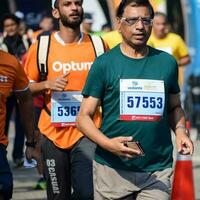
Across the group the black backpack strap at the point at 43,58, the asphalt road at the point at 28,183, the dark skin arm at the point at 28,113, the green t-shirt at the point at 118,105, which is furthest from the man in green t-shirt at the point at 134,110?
the asphalt road at the point at 28,183

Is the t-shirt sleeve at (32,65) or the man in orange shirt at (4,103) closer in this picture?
the man in orange shirt at (4,103)

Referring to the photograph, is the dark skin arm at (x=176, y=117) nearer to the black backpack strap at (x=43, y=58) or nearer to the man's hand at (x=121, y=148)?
the man's hand at (x=121, y=148)

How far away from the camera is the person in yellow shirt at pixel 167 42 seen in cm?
1330

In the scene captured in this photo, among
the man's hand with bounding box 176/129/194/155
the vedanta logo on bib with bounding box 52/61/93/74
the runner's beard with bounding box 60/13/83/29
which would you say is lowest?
the man's hand with bounding box 176/129/194/155

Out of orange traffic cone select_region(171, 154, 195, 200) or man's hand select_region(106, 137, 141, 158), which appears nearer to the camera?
man's hand select_region(106, 137, 141, 158)

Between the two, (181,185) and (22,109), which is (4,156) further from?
(181,185)

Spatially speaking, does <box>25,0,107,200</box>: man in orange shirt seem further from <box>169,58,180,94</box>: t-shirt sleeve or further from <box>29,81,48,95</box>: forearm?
<box>169,58,180,94</box>: t-shirt sleeve

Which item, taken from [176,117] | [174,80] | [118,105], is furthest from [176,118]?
[118,105]

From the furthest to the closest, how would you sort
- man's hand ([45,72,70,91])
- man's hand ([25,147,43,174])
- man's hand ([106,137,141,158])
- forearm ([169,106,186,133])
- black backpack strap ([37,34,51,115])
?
black backpack strap ([37,34,51,115]), man's hand ([45,72,70,91]), man's hand ([25,147,43,174]), forearm ([169,106,186,133]), man's hand ([106,137,141,158])

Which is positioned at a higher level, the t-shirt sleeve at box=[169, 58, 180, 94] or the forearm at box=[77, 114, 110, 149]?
the t-shirt sleeve at box=[169, 58, 180, 94]

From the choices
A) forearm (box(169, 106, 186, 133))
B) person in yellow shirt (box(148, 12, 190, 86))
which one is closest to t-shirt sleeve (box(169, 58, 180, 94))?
forearm (box(169, 106, 186, 133))

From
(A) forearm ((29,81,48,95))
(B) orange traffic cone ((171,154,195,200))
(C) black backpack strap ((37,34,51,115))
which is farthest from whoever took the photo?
(B) orange traffic cone ((171,154,195,200))

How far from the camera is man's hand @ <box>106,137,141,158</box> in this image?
5.71 meters

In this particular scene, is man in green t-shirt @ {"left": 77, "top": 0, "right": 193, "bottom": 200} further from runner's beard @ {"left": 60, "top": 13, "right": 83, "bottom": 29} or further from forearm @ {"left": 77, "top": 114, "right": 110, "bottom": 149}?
runner's beard @ {"left": 60, "top": 13, "right": 83, "bottom": 29}
